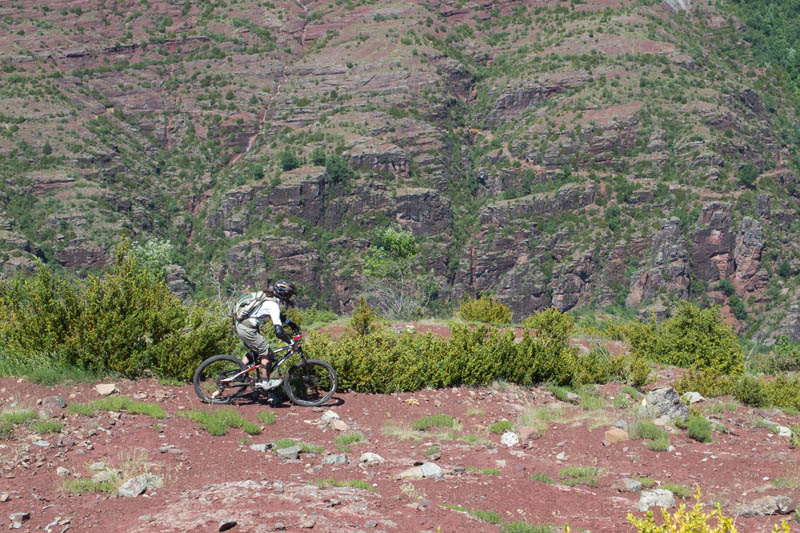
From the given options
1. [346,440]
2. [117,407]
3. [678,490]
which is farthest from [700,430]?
[117,407]

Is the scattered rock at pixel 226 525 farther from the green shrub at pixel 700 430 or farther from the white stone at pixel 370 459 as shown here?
the green shrub at pixel 700 430

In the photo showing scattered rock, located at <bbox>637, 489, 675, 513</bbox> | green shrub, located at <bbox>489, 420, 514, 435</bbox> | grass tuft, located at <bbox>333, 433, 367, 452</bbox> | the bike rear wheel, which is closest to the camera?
scattered rock, located at <bbox>637, 489, 675, 513</bbox>

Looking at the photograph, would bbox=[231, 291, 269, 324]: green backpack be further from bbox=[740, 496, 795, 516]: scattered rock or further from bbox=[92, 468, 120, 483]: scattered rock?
bbox=[740, 496, 795, 516]: scattered rock

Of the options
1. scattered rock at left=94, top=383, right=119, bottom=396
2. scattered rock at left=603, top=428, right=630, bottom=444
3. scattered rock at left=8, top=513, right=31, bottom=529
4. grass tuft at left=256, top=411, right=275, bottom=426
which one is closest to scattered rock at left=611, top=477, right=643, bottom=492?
scattered rock at left=603, top=428, right=630, bottom=444

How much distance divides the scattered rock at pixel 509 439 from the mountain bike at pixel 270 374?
2.84m

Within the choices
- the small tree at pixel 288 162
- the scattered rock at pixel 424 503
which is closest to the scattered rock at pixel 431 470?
the scattered rock at pixel 424 503

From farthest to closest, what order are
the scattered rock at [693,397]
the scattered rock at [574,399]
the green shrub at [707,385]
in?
the green shrub at [707,385] → the scattered rock at [693,397] → the scattered rock at [574,399]

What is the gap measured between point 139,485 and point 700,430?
798 centimetres

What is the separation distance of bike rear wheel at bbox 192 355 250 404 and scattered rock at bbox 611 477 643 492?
5.57m

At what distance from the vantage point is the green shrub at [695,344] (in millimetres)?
19703

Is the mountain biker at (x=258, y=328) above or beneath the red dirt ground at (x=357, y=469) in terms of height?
above

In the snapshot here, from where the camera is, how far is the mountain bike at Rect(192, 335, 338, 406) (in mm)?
11023

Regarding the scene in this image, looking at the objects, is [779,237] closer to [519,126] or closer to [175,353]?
[519,126]

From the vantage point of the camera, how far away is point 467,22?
439 feet
